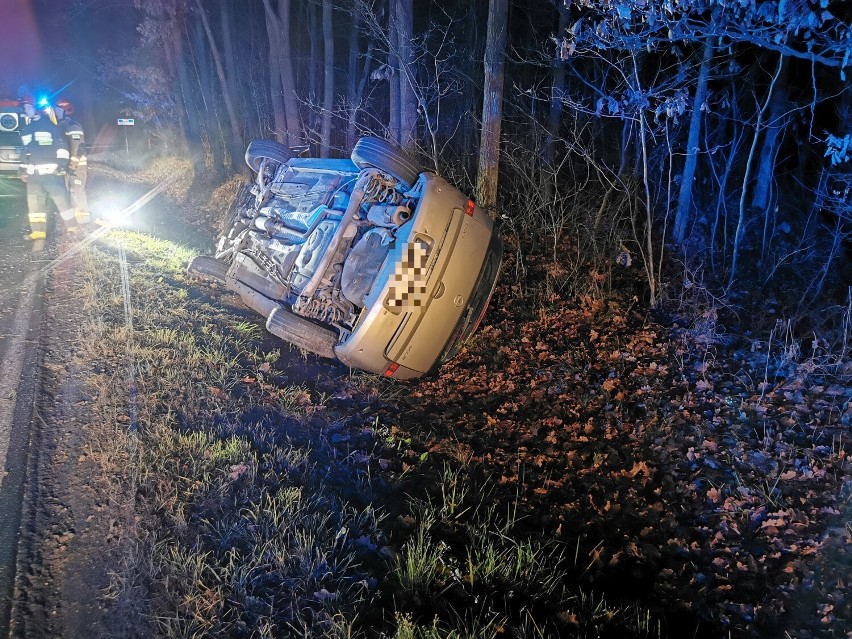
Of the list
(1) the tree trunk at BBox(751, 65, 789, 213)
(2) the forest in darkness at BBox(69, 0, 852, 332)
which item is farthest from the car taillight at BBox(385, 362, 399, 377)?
(1) the tree trunk at BBox(751, 65, 789, 213)

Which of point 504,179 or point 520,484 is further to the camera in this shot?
point 504,179

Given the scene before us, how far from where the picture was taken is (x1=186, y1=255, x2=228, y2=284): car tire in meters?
7.66

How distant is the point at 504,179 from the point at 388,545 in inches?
321

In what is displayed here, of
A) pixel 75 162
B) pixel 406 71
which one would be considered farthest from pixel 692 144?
pixel 75 162

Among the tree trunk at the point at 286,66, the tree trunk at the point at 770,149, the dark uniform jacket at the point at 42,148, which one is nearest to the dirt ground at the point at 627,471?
the tree trunk at the point at 770,149

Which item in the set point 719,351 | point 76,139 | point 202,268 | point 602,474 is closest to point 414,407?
point 602,474

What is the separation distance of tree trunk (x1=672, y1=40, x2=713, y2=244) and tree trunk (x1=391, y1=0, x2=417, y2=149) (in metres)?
4.28

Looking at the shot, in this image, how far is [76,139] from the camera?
12.1 meters

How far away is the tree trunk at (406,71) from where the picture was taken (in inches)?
365

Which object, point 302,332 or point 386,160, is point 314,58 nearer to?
point 386,160

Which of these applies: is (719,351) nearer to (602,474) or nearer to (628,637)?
(602,474)

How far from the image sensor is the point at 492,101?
8008 mm

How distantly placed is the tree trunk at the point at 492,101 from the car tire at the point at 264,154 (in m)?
2.94

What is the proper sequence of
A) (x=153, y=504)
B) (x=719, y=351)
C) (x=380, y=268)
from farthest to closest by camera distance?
1. (x=719, y=351)
2. (x=380, y=268)
3. (x=153, y=504)
